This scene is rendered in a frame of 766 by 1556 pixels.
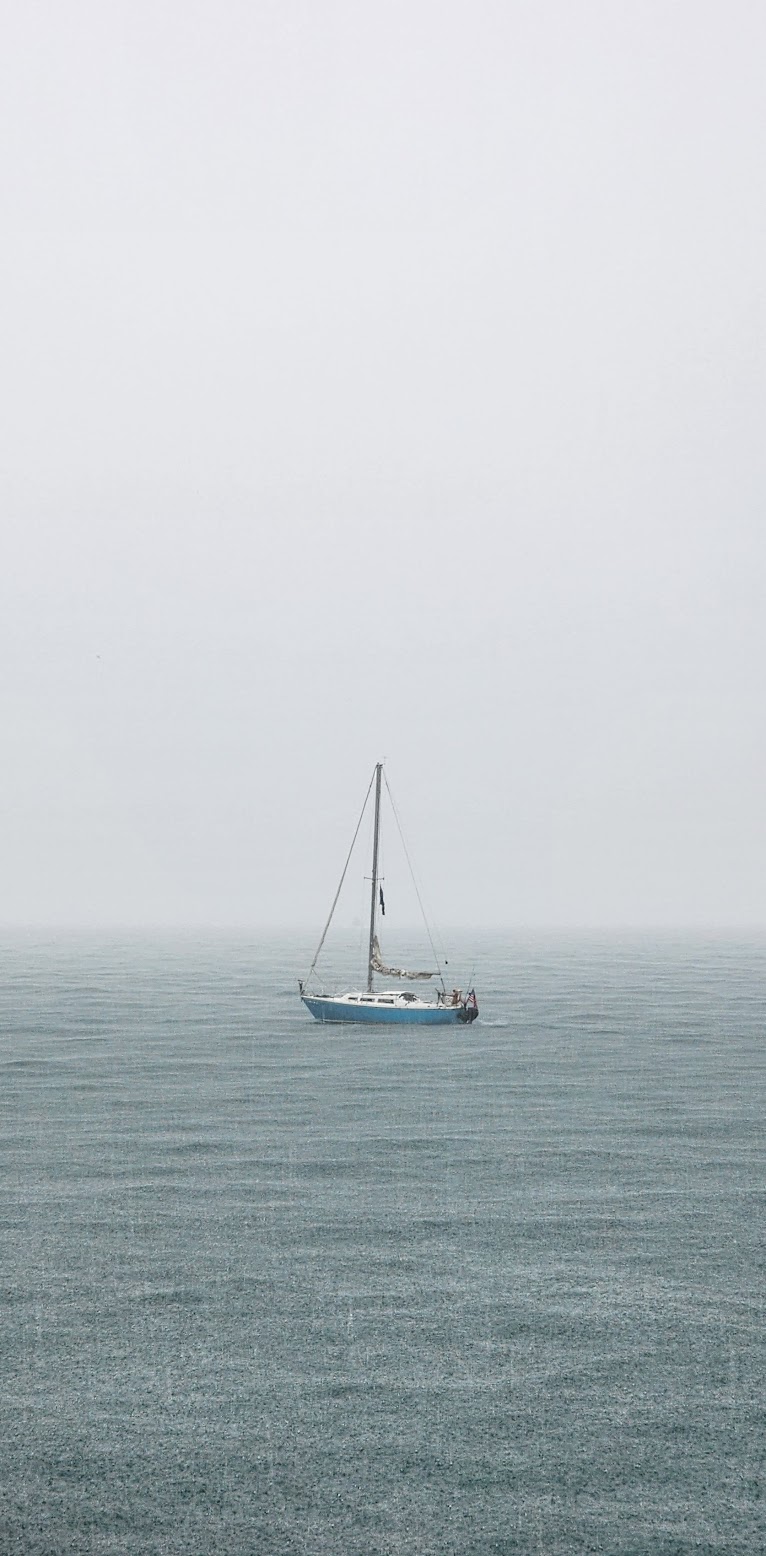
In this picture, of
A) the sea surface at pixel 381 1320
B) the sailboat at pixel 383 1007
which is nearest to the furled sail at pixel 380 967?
the sailboat at pixel 383 1007

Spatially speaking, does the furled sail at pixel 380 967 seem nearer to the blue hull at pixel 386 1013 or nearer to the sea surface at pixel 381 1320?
the blue hull at pixel 386 1013

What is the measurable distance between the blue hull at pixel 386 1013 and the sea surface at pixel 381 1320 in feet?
81.7

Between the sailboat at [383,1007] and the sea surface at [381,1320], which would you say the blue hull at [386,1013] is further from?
the sea surface at [381,1320]

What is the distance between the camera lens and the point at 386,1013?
7675 centimetres

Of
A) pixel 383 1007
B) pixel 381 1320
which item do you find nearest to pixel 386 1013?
pixel 383 1007

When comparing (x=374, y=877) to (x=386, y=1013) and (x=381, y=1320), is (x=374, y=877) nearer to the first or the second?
(x=386, y=1013)

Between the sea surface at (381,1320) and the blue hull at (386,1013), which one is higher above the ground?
the blue hull at (386,1013)

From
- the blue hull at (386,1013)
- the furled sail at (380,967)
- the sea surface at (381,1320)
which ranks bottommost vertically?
the sea surface at (381,1320)

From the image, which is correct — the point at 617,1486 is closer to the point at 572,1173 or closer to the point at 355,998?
the point at 572,1173

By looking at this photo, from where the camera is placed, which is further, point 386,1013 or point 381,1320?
point 386,1013

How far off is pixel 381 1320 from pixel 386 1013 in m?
54.8

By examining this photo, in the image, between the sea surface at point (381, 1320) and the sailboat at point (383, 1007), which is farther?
the sailboat at point (383, 1007)

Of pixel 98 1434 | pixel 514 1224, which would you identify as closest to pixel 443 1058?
pixel 514 1224

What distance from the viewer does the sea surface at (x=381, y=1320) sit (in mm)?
15695
